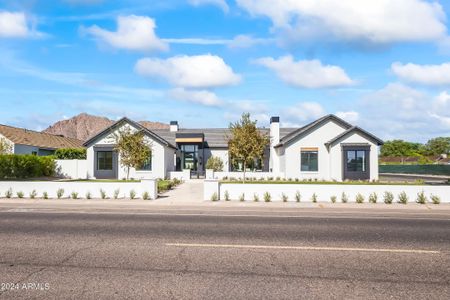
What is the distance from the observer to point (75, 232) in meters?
9.55

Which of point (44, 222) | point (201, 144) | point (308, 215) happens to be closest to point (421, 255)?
point (308, 215)

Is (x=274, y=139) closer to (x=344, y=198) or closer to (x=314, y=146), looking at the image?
(x=314, y=146)

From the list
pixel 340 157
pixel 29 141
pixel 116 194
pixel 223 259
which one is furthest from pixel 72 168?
pixel 223 259

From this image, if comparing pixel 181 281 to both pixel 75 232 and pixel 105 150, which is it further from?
pixel 105 150

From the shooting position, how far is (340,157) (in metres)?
33.2

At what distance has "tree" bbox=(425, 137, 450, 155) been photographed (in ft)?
408

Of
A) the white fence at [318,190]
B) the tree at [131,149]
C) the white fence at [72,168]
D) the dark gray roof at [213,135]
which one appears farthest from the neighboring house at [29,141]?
the white fence at [318,190]

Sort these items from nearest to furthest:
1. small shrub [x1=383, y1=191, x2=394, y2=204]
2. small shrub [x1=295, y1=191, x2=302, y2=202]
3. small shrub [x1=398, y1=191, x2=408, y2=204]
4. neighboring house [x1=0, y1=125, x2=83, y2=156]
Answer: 1. small shrub [x1=398, y1=191, x2=408, y2=204]
2. small shrub [x1=383, y1=191, x2=394, y2=204]
3. small shrub [x1=295, y1=191, x2=302, y2=202]
4. neighboring house [x1=0, y1=125, x2=83, y2=156]

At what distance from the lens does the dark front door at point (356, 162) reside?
32.9 metres

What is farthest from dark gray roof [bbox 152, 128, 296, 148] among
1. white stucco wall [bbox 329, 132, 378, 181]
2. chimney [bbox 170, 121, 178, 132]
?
white stucco wall [bbox 329, 132, 378, 181]

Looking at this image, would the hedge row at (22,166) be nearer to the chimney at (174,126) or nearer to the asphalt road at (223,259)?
the chimney at (174,126)

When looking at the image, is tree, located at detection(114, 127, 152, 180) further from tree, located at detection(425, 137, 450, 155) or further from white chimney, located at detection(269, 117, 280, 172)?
tree, located at detection(425, 137, 450, 155)

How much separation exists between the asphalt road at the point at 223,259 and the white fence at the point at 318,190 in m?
7.10

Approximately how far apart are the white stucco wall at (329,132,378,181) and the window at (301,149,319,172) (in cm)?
138
